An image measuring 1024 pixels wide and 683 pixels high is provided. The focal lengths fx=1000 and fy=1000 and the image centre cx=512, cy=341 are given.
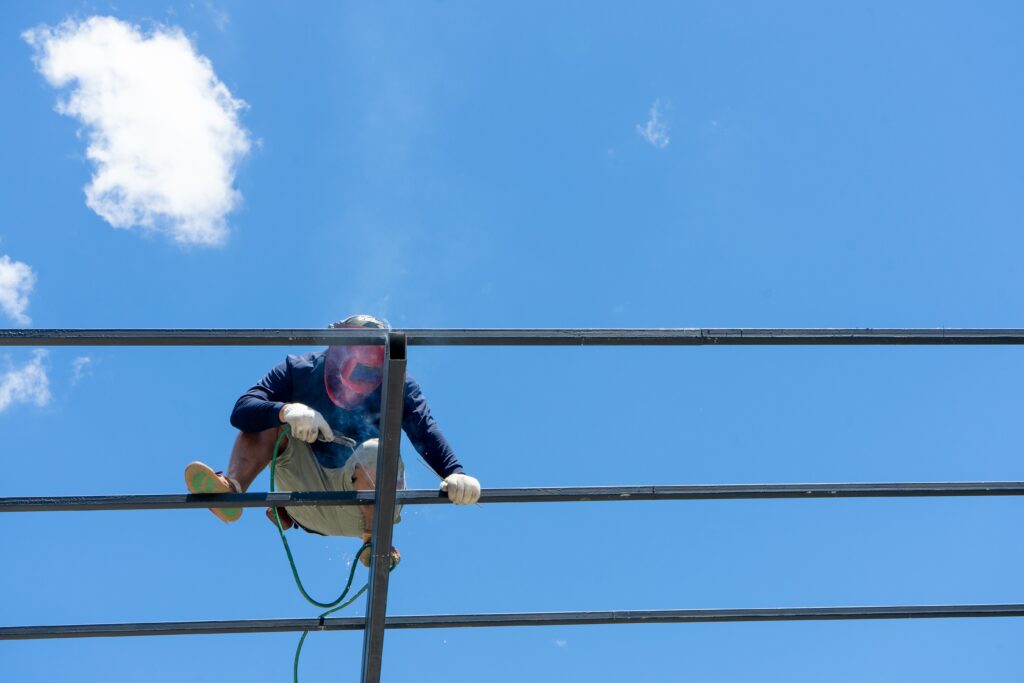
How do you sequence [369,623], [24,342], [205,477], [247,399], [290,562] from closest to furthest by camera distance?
[24,342], [369,623], [205,477], [290,562], [247,399]

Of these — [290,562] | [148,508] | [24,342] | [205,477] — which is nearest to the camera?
[24,342]

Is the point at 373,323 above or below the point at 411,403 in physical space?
above

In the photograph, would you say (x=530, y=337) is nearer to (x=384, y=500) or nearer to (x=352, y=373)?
(x=384, y=500)

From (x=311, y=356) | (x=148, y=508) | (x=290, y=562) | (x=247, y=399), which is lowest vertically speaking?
(x=148, y=508)

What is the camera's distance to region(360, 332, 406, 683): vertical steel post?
7.22 feet

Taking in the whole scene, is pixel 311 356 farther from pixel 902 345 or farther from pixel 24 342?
pixel 902 345

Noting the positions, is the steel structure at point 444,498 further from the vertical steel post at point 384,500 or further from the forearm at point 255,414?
the forearm at point 255,414

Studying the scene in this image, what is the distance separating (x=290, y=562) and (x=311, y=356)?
0.74m

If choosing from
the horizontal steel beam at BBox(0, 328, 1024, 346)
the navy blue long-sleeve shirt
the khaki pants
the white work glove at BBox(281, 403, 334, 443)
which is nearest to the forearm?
the navy blue long-sleeve shirt

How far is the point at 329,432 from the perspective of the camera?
3.04m

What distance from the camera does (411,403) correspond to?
3.27 metres

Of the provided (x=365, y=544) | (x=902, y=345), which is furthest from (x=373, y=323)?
(x=902, y=345)

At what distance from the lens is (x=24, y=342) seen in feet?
7.02

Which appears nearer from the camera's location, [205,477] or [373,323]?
[205,477]
